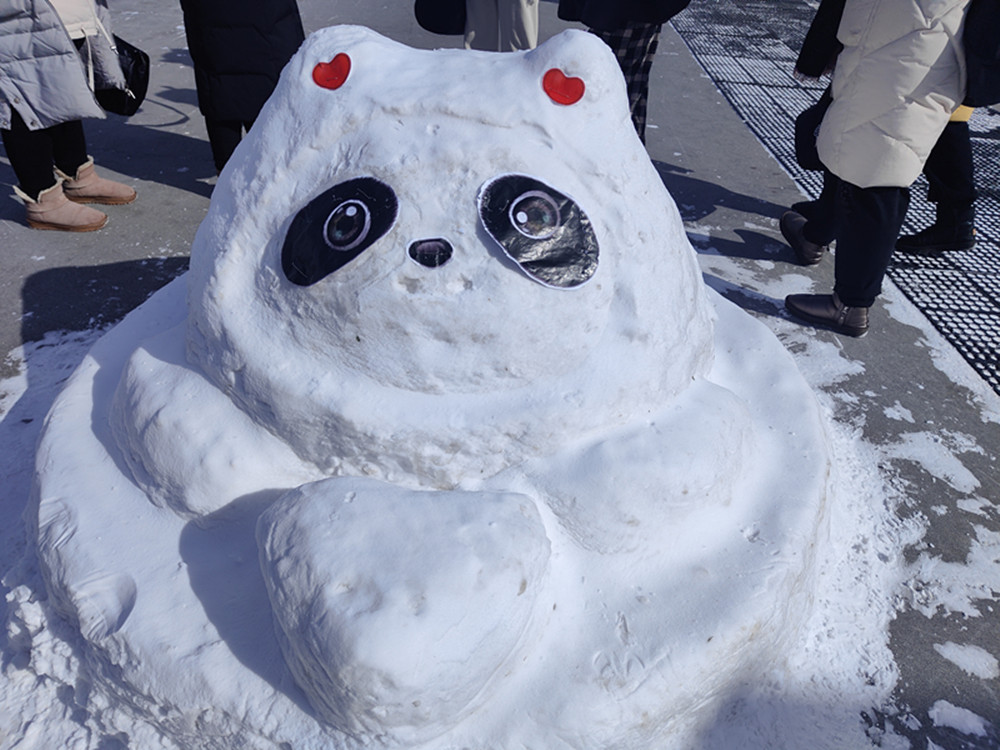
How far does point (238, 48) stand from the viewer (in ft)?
11.0

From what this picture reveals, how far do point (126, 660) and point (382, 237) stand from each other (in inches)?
39.8

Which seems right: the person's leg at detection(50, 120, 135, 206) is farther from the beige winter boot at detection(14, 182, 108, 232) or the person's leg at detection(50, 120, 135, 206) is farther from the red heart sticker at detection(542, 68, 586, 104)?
the red heart sticker at detection(542, 68, 586, 104)

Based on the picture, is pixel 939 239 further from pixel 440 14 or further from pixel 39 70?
pixel 39 70

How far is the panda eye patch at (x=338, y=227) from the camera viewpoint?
149cm

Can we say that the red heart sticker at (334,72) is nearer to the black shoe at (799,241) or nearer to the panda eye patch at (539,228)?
the panda eye patch at (539,228)

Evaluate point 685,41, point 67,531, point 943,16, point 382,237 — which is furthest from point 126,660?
point 685,41

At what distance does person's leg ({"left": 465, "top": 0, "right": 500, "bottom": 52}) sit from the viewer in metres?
3.96

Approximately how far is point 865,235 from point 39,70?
11.4ft

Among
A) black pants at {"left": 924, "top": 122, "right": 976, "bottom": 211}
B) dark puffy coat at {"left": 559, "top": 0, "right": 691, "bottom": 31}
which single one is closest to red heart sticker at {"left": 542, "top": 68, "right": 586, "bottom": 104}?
dark puffy coat at {"left": 559, "top": 0, "right": 691, "bottom": 31}

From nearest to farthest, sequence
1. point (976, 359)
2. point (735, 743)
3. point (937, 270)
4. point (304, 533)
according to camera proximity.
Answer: point (304, 533), point (735, 743), point (976, 359), point (937, 270)

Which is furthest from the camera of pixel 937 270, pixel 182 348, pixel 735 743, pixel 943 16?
pixel 937 270

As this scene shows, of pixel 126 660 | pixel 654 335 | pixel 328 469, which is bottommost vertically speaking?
pixel 126 660

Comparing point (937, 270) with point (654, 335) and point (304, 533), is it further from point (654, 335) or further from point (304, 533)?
point (304, 533)

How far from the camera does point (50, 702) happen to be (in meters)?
1.65
